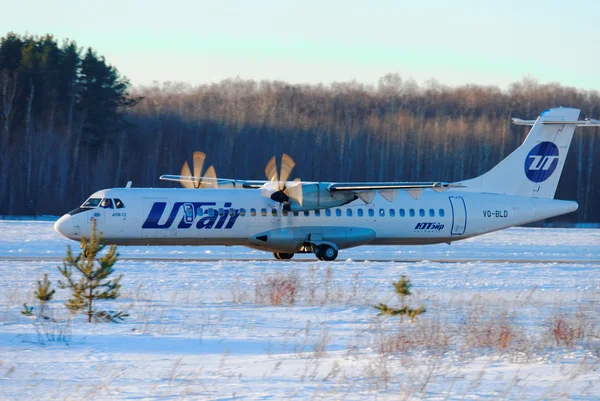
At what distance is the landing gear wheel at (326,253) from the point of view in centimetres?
2462

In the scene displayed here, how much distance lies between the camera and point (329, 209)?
990 inches

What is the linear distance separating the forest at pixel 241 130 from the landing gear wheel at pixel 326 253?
31.1 meters

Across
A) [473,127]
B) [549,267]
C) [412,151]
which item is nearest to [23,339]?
[549,267]

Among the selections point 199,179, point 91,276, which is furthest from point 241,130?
point 91,276

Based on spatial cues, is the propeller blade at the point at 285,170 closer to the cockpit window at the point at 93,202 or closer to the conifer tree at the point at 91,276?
the cockpit window at the point at 93,202

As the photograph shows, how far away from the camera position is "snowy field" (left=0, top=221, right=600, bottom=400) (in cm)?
810

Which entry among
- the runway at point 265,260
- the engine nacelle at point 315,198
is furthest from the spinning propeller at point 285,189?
the runway at point 265,260

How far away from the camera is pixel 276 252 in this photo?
25.5m

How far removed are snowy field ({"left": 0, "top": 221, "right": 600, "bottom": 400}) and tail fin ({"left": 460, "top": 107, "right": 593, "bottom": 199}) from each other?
21.2 feet

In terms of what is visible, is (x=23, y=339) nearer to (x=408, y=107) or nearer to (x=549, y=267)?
(x=549, y=267)

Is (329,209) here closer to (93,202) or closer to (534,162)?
(93,202)

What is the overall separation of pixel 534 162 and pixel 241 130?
142 ft

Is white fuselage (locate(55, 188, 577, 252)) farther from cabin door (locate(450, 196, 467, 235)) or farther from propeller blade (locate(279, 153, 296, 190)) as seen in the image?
propeller blade (locate(279, 153, 296, 190))

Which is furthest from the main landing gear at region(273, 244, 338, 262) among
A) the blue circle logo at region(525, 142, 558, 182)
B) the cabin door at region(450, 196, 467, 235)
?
the blue circle logo at region(525, 142, 558, 182)
